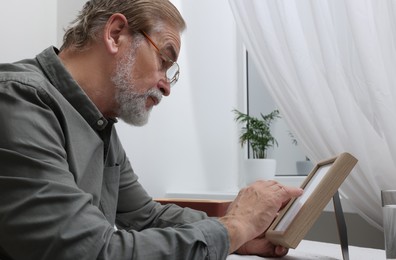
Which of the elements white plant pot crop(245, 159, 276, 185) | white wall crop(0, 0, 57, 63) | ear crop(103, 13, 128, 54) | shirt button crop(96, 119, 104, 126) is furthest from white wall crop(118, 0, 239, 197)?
shirt button crop(96, 119, 104, 126)

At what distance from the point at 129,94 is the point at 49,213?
20.5 inches

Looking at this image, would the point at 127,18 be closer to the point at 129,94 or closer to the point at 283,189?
the point at 129,94

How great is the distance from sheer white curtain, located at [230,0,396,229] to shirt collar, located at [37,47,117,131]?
0.97 m

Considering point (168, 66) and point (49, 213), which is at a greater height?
point (168, 66)

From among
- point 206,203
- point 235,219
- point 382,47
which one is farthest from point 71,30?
point 382,47

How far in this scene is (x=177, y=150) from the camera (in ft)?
8.74

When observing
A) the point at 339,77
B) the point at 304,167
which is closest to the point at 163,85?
the point at 339,77

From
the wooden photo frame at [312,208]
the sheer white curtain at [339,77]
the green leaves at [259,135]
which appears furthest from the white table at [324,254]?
the green leaves at [259,135]

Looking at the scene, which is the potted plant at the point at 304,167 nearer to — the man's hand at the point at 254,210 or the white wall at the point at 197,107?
the white wall at the point at 197,107

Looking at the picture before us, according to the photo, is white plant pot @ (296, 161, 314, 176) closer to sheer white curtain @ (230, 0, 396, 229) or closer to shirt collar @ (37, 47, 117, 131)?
sheer white curtain @ (230, 0, 396, 229)

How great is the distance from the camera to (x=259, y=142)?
2379 millimetres

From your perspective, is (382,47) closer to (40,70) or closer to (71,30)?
(71,30)

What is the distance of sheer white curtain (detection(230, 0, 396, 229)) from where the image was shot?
1606 mm

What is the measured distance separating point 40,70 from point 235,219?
22.5 inches
